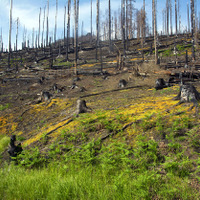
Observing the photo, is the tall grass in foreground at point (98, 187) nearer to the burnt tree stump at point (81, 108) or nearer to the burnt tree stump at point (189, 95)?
the burnt tree stump at point (189, 95)

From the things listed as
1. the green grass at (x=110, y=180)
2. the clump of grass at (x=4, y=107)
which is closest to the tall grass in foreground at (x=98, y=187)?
the green grass at (x=110, y=180)

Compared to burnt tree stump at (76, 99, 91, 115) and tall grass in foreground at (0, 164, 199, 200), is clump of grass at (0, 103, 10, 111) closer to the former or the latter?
burnt tree stump at (76, 99, 91, 115)

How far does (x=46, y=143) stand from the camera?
512 centimetres

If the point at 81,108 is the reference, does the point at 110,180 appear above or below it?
below

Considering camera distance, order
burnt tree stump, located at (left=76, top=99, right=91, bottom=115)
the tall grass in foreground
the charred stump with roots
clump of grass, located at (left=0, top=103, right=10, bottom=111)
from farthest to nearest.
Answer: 1. clump of grass, located at (left=0, top=103, right=10, bottom=111)
2. burnt tree stump, located at (left=76, top=99, right=91, bottom=115)
3. the charred stump with roots
4. the tall grass in foreground

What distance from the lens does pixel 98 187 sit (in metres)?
2.66

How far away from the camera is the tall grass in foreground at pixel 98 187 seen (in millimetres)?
2475

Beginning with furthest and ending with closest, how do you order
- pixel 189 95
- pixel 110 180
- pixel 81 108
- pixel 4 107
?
pixel 4 107, pixel 81 108, pixel 189 95, pixel 110 180

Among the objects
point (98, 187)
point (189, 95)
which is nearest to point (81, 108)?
point (189, 95)

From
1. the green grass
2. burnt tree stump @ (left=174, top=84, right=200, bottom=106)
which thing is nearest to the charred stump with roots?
burnt tree stump @ (left=174, top=84, right=200, bottom=106)

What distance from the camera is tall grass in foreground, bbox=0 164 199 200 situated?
247cm

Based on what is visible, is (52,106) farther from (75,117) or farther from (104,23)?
(104,23)

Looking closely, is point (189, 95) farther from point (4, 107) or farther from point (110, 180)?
point (4, 107)

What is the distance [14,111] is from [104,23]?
68.5 m
